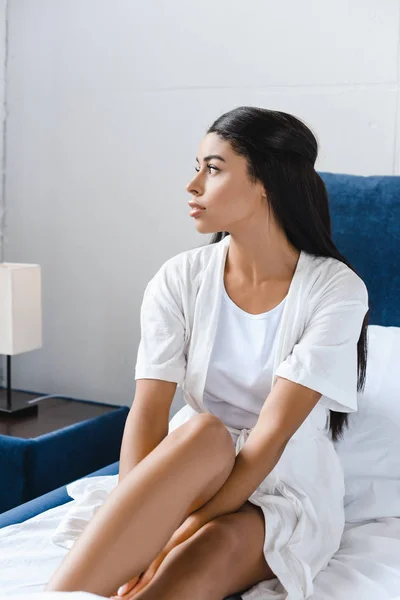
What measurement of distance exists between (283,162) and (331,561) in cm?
85

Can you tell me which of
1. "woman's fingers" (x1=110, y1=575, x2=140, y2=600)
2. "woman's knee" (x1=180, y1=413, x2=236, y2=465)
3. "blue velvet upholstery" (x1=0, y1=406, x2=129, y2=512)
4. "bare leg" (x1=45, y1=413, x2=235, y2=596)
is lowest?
"blue velvet upholstery" (x1=0, y1=406, x2=129, y2=512)

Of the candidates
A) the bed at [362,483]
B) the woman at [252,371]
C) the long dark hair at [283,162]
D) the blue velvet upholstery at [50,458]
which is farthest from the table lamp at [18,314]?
the long dark hair at [283,162]

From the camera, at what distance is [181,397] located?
300 cm

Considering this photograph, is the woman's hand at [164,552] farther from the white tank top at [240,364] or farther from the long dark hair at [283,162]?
the long dark hair at [283,162]

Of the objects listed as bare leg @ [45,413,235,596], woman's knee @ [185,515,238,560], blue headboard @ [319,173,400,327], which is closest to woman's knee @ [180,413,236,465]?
bare leg @ [45,413,235,596]

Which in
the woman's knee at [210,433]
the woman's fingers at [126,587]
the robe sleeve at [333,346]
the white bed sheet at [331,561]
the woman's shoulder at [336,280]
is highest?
the woman's shoulder at [336,280]

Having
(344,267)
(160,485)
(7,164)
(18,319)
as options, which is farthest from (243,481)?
(7,164)

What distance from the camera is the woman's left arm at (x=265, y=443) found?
5.26ft

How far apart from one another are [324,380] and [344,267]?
294mm

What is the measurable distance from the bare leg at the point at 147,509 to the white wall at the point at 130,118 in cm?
137

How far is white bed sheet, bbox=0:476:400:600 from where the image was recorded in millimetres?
1579

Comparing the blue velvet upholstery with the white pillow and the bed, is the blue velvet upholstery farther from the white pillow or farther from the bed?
the white pillow

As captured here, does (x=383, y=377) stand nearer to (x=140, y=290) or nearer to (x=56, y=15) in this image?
(x=140, y=290)

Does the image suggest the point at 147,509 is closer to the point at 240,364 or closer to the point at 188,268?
the point at 240,364
